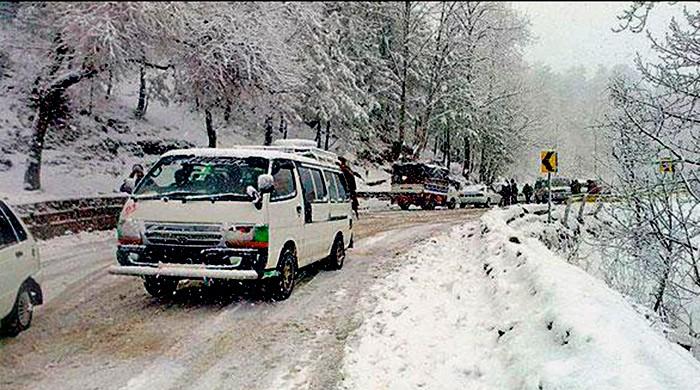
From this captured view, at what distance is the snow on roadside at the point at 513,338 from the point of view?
4.06 metres

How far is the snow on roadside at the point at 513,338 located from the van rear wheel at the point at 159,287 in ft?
8.45

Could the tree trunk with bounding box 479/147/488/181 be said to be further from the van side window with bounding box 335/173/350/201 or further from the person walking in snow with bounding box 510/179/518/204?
the van side window with bounding box 335/173/350/201

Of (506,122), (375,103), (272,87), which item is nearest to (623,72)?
(272,87)

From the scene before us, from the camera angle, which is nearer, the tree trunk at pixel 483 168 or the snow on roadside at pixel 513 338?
the snow on roadside at pixel 513 338

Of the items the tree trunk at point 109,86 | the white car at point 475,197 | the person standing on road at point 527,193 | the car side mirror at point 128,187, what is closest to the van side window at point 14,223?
the car side mirror at point 128,187

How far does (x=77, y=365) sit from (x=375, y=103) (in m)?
33.0

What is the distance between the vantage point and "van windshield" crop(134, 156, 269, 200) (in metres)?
7.04

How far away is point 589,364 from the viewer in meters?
4.09

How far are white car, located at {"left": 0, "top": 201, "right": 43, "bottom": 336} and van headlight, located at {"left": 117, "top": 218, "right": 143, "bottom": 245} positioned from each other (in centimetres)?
142

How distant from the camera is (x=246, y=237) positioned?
676 centimetres

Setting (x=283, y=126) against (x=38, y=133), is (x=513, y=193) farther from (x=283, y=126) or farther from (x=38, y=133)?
(x=38, y=133)

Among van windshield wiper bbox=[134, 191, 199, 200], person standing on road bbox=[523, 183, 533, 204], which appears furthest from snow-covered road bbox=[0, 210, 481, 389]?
person standing on road bbox=[523, 183, 533, 204]

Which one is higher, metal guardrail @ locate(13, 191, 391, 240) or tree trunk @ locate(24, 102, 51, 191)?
tree trunk @ locate(24, 102, 51, 191)

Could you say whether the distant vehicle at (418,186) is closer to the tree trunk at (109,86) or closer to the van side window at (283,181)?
the tree trunk at (109,86)
